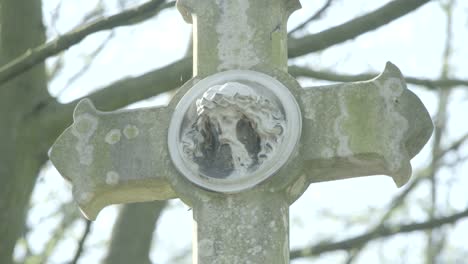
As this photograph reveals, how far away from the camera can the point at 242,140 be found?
19.9 feet

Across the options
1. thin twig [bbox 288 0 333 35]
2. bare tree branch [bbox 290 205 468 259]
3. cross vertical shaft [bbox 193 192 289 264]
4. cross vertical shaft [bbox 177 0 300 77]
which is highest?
cross vertical shaft [bbox 177 0 300 77]

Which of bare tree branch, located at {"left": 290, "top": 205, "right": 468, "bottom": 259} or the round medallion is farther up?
the round medallion

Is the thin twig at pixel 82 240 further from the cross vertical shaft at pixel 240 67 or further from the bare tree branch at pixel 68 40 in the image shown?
the cross vertical shaft at pixel 240 67

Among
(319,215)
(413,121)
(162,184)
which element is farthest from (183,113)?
(319,215)

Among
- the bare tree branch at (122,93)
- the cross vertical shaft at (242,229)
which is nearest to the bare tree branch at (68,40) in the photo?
the bare tree branch at (122,93)

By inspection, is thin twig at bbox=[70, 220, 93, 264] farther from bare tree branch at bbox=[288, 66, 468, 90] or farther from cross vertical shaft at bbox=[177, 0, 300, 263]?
cross vertical shaft at bbox=[177, 0, 300, 263]

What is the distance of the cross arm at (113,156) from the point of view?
246 inches

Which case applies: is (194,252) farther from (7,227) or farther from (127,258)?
(127,258)

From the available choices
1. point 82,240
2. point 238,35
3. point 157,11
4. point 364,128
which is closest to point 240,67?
point 238,35

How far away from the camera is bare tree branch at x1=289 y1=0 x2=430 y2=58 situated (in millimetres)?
9023

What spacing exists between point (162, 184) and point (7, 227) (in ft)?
9.84

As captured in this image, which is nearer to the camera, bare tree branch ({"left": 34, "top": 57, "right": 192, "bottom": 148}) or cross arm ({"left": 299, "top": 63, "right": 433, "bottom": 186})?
cross arm ({"left": 299, "top": 63, "right": 433, "bottom": 186})

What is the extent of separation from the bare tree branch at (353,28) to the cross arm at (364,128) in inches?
112

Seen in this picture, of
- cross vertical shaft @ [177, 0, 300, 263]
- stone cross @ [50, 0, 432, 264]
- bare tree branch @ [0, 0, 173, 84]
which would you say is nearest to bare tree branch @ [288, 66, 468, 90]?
bare tree branch @ [0, 0, 173, 84]
